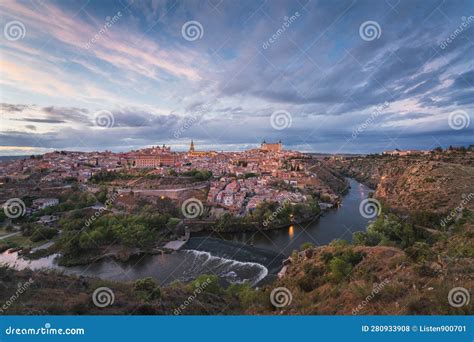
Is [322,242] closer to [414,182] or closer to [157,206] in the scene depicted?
[414,182]

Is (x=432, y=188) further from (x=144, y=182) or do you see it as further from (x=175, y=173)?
(x=175, y=173)

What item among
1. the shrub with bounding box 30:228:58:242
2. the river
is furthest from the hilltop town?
the river

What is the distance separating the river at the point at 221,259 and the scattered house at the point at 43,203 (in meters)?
2.05

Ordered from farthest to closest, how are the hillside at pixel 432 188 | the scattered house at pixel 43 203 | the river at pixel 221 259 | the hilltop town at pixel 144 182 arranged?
the hilltop town at pixel 144 182 < the hillside at pixel 432 188 < the scattered house at pixel 43 203 < the river at pixel 221 259

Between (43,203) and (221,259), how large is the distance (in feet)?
19.7

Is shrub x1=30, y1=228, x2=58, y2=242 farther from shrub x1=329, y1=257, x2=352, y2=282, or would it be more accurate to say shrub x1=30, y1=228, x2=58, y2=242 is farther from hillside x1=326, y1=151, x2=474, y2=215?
hillside x1=326, y1=151, x2=474, y2=215

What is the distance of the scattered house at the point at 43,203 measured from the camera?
7.85m

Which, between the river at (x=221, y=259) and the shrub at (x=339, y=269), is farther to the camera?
the river at (x=221, y=259)

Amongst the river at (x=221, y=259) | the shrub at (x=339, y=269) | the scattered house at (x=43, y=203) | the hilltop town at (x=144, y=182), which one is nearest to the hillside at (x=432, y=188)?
the river at (x=221, y=259)

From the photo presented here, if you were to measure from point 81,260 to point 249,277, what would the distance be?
466 centimetres

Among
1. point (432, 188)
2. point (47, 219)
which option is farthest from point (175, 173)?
point (432, 188)

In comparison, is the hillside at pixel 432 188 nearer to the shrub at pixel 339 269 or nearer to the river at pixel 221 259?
the river at pixel 221 259

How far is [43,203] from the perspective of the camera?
7988 millimetres
